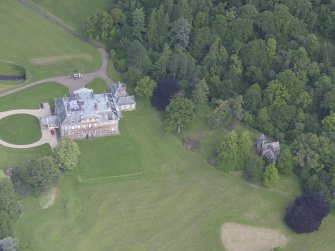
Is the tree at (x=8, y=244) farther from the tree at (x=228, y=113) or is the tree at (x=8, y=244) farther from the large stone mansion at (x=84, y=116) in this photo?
the tree at (x=228, y=113)

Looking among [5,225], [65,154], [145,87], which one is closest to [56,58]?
[145,87]

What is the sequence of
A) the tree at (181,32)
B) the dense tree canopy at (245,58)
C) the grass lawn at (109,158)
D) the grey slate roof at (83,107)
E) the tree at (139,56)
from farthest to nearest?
the tree at (181,32) < the tree at (139,56) < the dense tree canopy at (245,58) < the grey slate roof at (83,107) < the grass lawn at (109,158)

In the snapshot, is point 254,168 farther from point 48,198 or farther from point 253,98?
point 48,198

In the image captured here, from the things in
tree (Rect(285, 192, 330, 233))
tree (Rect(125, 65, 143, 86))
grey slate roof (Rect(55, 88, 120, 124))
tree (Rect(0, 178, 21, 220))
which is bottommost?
tree (Rect(285, 192, 330, 233))

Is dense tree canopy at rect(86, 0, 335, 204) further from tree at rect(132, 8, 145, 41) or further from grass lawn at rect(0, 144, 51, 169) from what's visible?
grass lawn at rect(0, 144, 51, 169)

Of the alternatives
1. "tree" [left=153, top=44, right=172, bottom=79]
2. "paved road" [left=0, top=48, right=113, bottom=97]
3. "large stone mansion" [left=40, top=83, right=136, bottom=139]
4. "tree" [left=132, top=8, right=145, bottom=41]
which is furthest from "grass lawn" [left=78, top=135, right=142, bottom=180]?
"tree" [left=132, top=8, right=145, bottom=41]

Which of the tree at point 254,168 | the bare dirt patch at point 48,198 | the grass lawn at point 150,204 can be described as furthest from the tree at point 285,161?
the bare dirt patch at point 48,198
